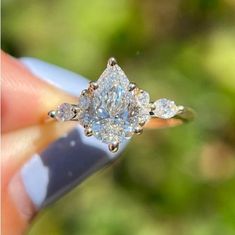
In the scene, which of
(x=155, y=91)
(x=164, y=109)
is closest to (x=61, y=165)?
(x=164, y=109)

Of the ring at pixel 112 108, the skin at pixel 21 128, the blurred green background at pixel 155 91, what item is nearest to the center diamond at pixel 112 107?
the ring at pixel 112 108

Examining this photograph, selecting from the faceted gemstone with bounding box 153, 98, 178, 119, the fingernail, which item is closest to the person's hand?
the fingernail

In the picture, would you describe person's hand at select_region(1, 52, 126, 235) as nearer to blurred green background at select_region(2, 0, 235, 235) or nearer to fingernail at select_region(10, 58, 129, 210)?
fingernail at select_region(10, 58, 129, 210)

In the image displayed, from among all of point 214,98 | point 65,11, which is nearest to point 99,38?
point 65,11

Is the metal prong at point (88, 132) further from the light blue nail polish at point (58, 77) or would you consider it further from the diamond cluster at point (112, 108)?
the light blue nail polish at point (58, 77)

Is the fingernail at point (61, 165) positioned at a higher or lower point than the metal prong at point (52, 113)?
lower

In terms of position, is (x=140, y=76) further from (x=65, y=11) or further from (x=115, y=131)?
(x=115, y=131)
